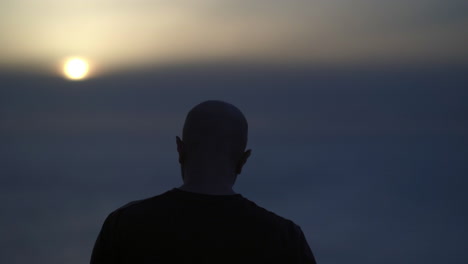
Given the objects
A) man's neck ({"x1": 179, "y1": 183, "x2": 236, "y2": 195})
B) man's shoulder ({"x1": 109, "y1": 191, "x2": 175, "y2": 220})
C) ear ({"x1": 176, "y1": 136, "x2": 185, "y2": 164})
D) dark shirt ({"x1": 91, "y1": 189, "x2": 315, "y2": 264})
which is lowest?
dark shirt ({"x1": 91, "y1": 189, "x2": 315, "y2": 264})

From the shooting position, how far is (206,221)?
4.68 feet

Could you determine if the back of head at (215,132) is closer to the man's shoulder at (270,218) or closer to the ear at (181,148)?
the ear at (181,148)

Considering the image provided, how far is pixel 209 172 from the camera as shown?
1.46m

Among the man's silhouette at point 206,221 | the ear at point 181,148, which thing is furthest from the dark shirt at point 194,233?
the ear at point 181,148

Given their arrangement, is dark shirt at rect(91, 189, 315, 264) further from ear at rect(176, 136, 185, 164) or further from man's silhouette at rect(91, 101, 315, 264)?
ear at rect(176, 136, 185, 164)

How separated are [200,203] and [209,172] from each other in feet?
0.32

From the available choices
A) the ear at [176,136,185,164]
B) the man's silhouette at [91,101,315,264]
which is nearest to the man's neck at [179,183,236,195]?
the man's silhouette at [91,101,315,264]

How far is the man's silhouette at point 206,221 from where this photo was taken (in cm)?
141

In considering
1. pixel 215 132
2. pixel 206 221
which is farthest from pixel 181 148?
pixel 206 221

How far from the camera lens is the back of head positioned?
147 cm

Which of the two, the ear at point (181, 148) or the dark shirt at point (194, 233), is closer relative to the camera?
the dark shirt at point (194, 233)

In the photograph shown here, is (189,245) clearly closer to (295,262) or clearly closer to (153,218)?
(153,218)

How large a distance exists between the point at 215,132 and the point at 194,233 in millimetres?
311

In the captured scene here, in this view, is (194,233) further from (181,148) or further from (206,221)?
(181,148)
